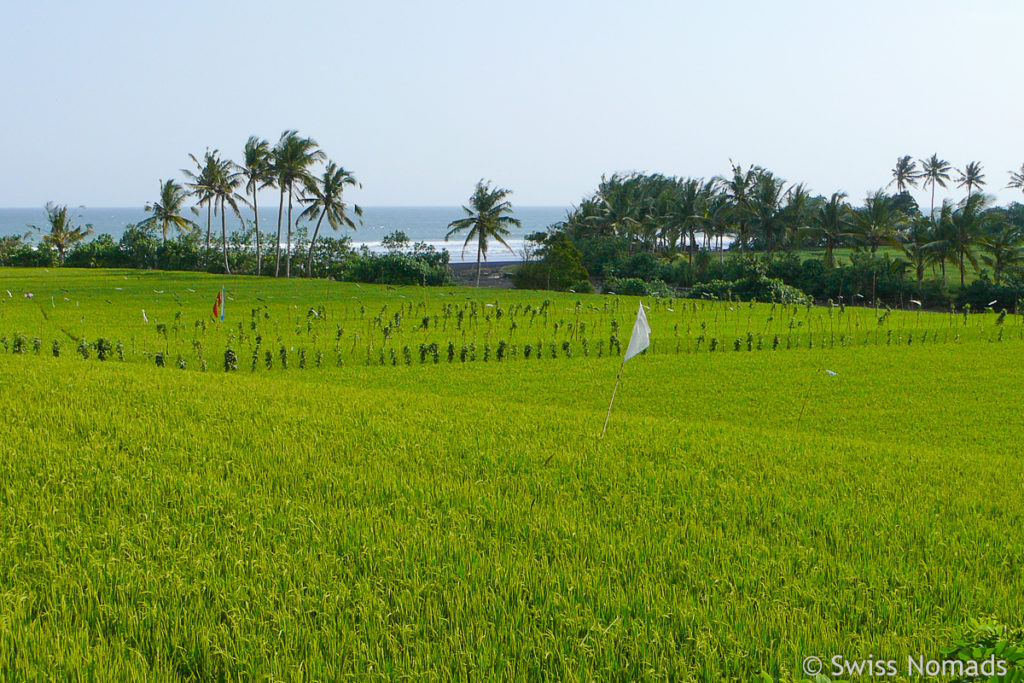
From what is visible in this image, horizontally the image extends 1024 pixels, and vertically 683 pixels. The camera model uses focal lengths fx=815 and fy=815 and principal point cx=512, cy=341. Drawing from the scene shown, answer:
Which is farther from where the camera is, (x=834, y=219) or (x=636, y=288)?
(x=834, y=219)

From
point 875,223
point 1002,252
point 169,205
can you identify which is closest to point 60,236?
point 169,205

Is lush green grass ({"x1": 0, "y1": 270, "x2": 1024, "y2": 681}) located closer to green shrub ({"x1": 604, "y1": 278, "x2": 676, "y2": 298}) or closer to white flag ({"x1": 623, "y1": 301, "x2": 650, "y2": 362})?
white flag ({"x1": 623, "y1": 301, "x2": 650, "y2": 362})

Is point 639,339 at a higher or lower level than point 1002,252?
lower

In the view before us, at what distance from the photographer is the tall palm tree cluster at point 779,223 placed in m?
38.2

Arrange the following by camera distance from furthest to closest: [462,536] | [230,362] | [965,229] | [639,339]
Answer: [965,229] < [230,362] < [639,339] < [462,536]

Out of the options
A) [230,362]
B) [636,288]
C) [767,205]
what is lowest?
[230,362]

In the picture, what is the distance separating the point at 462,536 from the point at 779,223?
53.3 m

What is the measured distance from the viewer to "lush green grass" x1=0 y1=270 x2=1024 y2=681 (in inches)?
140

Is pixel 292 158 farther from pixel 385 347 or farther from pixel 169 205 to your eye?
pixel 385 347

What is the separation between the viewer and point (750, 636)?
3.68 metres

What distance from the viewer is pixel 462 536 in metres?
4.88

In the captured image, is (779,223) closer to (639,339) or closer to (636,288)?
(636,288)

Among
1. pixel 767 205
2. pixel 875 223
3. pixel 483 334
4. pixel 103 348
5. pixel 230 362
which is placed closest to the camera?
pixel 230 362

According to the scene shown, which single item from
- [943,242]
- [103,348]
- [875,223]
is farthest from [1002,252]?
[103,348]
